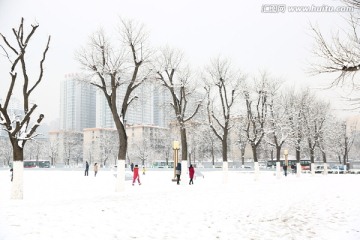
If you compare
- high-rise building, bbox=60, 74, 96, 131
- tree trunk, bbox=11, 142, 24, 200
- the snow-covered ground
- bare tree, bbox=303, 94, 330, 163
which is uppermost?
high-rise building, bbox=60, 74, 96, 131

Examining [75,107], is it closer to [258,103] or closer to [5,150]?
[5,150]

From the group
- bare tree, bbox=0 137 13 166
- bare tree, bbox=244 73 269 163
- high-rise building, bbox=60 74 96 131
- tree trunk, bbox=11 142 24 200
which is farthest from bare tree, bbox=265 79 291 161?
high-rise building, bbox=60 74 96 131

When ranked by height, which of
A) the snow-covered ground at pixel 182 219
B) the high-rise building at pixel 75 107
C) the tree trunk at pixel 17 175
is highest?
the high-rise building at pixel 75 107

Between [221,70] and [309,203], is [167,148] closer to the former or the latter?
[221,70]

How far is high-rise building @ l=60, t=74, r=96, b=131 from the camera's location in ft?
461

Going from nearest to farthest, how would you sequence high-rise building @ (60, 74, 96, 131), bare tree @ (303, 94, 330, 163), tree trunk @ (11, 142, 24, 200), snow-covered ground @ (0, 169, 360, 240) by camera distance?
snow-covered ground @ (0, 169, 360, 240)
tree trunk @ (11, 142, 24, 200)
bare tree @ (303, 94, 330, 163)
high-rise building @ (60, 74, 96, 131)

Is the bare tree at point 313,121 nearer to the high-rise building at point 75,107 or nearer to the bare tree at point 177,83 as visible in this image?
the bare tree at point 177,83

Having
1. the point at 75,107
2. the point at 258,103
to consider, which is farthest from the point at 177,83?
the point at 75,107

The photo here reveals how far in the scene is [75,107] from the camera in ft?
470

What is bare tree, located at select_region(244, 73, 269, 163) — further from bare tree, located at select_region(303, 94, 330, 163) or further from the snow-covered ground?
the snow-covered ground

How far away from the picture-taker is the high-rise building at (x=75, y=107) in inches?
5531

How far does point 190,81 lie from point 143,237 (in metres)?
21.2

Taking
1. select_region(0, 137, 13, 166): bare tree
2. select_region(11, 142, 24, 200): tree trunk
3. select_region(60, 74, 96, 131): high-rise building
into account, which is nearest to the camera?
select_region(11, 142, 24, 200): tree trunk

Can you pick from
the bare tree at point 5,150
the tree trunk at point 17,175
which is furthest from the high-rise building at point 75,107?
the tree trunk at point 17,175
